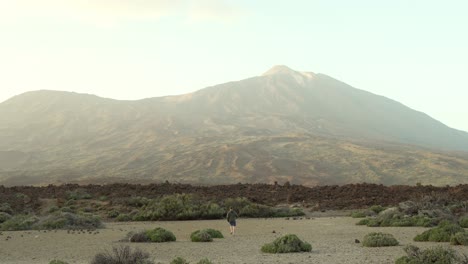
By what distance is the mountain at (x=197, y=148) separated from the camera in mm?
88625

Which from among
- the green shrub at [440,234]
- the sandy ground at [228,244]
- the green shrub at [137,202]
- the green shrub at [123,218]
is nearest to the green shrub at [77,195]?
the green shrub at [137,202]

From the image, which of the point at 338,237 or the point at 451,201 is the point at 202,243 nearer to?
the point at 338,237

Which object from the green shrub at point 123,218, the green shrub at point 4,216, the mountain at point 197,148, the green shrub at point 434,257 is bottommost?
the green shrub at point 123,218

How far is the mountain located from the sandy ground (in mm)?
48409

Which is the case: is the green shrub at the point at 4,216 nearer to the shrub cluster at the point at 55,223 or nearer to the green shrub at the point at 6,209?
the shrub cluster at the point at 55,223

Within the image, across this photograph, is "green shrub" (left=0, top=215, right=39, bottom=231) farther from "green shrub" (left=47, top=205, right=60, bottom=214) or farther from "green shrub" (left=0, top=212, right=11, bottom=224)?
"green shrub" (left=47, top=205, right=60, bottom=214)

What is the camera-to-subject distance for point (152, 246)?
21000 mm

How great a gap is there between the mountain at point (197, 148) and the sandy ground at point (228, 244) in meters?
48.4

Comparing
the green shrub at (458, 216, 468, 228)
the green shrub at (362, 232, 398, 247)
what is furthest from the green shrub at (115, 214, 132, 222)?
the green shrub at (458, 216, 468, 228)

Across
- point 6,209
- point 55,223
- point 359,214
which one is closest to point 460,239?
point 359,214

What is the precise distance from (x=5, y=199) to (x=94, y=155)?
8036 centimetres

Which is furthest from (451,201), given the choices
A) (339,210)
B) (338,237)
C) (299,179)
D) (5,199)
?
(299,179)

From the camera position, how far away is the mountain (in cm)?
8862

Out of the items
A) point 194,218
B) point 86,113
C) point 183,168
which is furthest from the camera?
point 86,113
